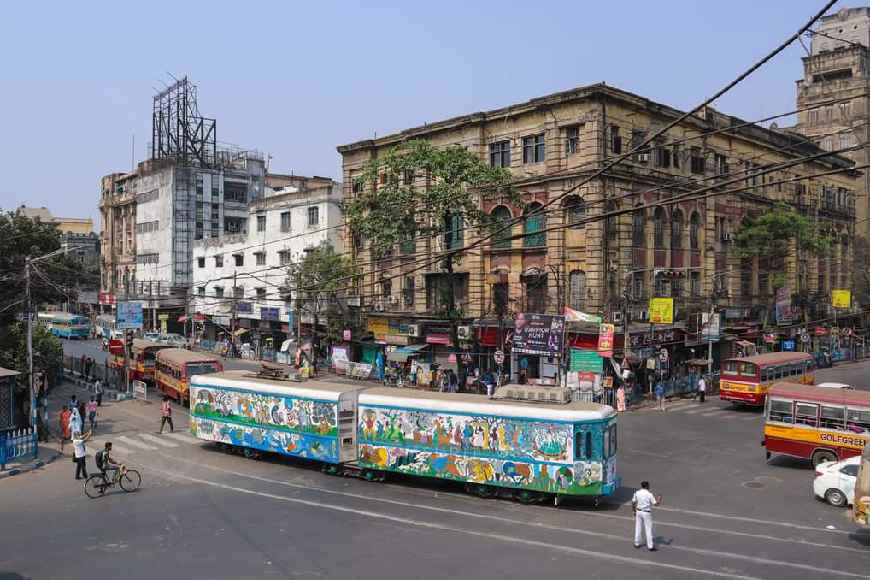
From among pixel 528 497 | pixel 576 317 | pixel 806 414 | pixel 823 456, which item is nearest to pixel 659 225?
pixel 576 317

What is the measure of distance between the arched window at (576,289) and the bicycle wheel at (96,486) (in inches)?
987

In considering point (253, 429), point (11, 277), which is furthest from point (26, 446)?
point (11, 277)

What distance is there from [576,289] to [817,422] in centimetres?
1745

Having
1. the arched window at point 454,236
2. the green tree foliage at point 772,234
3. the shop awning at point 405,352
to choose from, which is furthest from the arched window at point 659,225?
the shop awning at point 405,352

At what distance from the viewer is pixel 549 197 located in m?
40.2

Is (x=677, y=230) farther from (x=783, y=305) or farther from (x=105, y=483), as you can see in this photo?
(x=105, y=483)

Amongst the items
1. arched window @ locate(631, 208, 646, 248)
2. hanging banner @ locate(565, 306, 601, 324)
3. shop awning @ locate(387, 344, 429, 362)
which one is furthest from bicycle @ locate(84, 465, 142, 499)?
arched window @ locate(631, 208, 646, 248)

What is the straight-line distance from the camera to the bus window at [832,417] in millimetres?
22594

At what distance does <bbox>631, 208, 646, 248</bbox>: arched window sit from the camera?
4078 centimetres

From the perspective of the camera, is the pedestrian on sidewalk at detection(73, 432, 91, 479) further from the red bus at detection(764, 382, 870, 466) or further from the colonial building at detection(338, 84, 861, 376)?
the red bus at detection(764, 382, 870, 466)

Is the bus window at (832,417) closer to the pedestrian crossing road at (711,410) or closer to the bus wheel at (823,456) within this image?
the bus wheel at (823,456)

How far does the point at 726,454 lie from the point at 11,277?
29.4 metres

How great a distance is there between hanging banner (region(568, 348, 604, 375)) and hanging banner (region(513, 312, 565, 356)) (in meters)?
2.42

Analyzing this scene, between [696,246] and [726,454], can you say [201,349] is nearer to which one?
[696,246]
